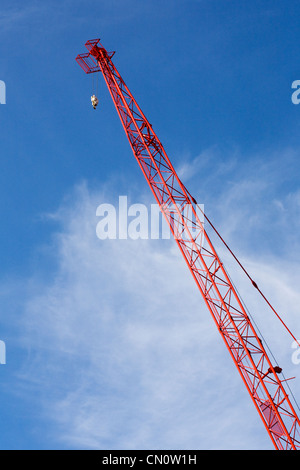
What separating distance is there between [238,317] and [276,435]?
11.0 meters

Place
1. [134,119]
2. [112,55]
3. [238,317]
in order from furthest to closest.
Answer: [112,55]
[134,119]
[238,317]

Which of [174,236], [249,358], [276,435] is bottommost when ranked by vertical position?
[276,435]

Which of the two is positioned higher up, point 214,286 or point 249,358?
point 214,286

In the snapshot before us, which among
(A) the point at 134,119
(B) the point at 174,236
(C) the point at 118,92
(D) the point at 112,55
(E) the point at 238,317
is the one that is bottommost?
(E) the point at 238,317

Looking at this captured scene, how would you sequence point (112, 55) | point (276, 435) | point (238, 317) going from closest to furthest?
1. point (276, 435)
2. point (238, 317)
3. point (112, 55)

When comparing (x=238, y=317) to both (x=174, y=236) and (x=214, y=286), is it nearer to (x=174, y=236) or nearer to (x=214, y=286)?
(x=214, y=286)
